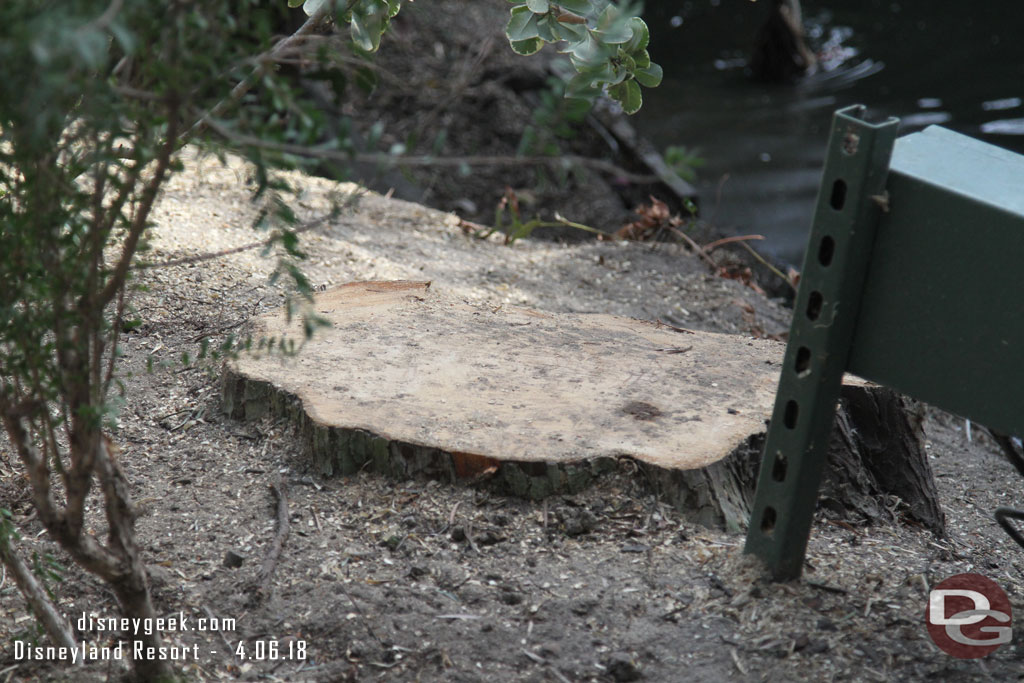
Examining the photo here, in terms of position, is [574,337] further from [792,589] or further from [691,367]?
[792,589]

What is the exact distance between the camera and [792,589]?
211cm

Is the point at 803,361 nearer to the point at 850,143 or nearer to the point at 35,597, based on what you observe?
the point at 850,143

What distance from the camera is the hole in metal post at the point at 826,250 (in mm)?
1867

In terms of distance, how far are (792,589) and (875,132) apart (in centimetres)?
99

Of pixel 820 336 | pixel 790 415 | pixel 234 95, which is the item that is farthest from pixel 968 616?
pixel 234 95

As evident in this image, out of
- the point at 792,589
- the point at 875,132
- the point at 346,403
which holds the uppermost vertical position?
the point at 875,132

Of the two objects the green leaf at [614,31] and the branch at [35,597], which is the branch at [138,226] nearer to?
the branch at [35,597]

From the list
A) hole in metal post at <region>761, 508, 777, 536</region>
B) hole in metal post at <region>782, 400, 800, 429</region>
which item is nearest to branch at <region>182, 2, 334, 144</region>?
hole in metal post at <region>782, 400, 800, 429</region>

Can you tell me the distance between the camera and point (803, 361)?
77.0 inches

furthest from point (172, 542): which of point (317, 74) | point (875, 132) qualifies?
point (875, 132)

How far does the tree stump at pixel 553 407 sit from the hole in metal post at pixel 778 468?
23cm

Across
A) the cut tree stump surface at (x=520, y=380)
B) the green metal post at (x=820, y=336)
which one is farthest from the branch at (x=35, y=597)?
the green metal post at (x=820, y=336)

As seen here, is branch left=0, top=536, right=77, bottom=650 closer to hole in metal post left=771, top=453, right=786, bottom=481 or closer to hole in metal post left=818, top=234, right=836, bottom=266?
hole in metal post left=771, top=453, right=786, bottom=481

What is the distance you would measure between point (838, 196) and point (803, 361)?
1.11 ft
